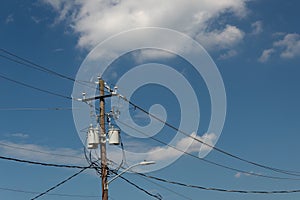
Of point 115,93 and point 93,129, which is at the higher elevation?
point 115,93

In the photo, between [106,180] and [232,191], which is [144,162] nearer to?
[106,180]

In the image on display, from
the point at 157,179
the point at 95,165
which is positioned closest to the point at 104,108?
the point at 95,165

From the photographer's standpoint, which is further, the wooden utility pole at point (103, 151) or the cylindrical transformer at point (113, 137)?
the cylindrical transformer at point (113, 137)

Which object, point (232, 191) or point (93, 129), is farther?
point (232, 191)

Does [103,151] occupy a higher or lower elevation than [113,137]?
lower

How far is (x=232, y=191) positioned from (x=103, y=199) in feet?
62.3

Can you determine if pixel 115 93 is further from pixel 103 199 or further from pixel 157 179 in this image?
pixel 157 179

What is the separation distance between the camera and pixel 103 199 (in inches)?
1018

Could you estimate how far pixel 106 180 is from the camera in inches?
1056

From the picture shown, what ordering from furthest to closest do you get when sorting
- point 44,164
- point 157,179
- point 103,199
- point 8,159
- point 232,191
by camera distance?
point 232,191 < point 157,179 < point 44,164 < point 103,199 < point 8,159

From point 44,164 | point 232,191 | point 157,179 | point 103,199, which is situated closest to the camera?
point 103,199

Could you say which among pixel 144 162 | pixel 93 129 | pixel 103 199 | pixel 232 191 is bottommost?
pixel 103 199

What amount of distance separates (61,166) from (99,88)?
4873 millimetres

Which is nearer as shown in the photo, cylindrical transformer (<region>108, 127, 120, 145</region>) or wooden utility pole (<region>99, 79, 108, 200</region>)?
wooden utility pole (<region>99, 79, 108, 200</region>)
